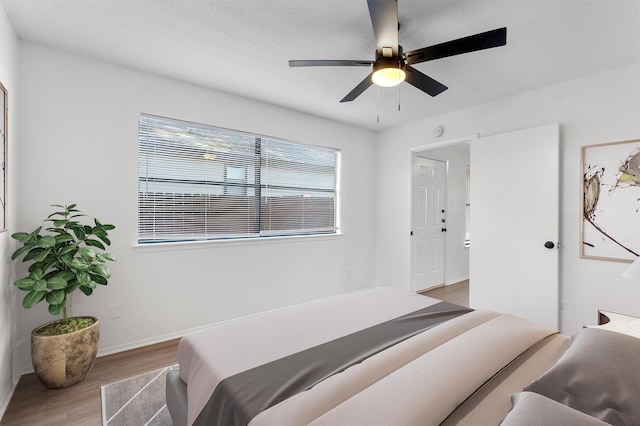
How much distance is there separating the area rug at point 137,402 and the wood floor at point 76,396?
0.19 feet

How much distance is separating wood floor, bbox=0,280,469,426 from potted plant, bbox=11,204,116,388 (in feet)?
0.31

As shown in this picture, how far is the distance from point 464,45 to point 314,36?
1008 millimetres

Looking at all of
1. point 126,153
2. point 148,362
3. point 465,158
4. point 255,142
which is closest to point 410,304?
point 148,362

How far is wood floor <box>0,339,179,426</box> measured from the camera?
5.75ft

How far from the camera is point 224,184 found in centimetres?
315

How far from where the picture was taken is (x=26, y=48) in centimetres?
220

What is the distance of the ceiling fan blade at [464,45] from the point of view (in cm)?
151

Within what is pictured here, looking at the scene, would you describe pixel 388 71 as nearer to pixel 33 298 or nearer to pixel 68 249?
pixel 68 249

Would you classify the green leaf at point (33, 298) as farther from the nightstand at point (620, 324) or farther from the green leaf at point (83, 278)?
the nightstand at point (620, 324)

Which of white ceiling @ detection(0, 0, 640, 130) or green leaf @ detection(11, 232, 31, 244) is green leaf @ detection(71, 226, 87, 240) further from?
white ceiling @ detection(0, 0, 640, 130)

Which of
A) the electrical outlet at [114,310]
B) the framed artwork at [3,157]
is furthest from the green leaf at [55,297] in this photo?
the electrical outlet at [114,310]

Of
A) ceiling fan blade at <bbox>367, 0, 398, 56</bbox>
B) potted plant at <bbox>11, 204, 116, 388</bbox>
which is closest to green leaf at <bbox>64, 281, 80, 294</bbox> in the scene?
potted plant at <bbox>11, 204, 116, 388</bbox>

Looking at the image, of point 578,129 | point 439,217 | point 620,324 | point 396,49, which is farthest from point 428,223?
point 396,49

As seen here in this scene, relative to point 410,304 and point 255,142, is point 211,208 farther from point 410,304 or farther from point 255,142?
point 410,304
